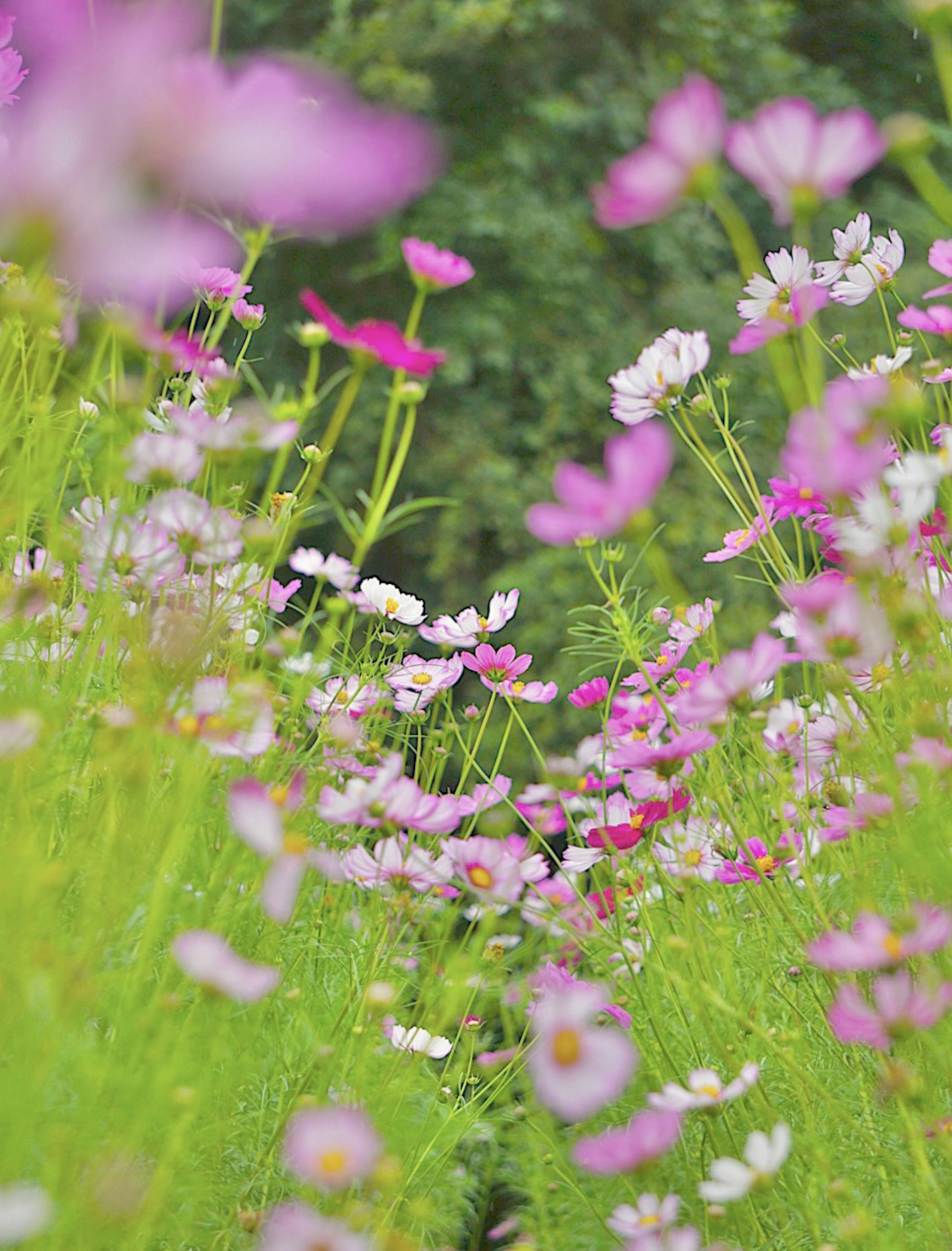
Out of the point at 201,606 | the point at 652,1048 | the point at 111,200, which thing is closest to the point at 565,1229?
the point at 652,1048

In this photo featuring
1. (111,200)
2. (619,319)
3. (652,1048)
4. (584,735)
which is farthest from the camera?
(619,319)

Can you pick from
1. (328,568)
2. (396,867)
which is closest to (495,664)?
(328,568)

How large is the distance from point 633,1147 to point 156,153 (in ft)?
A: 1.71

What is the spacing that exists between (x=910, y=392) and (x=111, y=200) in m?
0.42

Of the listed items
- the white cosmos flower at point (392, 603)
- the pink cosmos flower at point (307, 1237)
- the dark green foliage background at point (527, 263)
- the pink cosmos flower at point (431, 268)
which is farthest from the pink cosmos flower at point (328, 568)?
the dark green foliage background at point (527, 263)

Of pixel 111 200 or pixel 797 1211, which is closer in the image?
pixel 111 200

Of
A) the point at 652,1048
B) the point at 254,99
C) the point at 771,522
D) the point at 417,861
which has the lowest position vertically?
the point at 652,1048

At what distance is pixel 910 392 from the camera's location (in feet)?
2.16

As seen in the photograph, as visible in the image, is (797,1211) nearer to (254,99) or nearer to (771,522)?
(771,522)

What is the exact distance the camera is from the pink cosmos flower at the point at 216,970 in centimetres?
55

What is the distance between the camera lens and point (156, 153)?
0.48m

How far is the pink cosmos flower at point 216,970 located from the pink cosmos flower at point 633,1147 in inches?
7.5

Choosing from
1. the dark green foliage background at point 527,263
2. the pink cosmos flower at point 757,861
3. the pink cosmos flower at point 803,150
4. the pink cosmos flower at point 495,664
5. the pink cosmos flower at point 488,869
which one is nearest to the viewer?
the pink cosmos flower at point 803,150

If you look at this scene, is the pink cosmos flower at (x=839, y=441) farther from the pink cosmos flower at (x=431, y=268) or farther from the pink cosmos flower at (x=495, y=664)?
the pink cosmos flower at (x=495, y=664)
